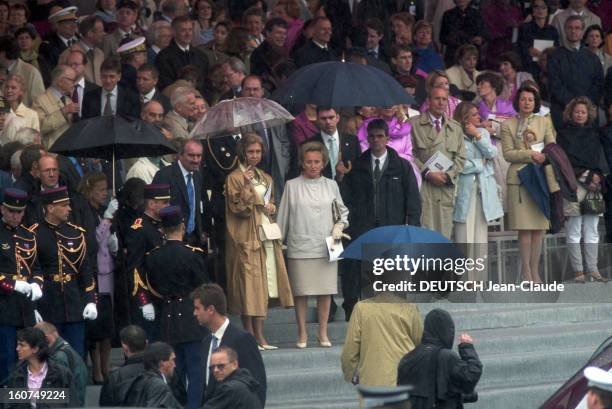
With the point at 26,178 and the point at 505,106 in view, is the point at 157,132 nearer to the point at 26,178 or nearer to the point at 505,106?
the point at 26,178

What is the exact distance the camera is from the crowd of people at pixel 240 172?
1560 cm

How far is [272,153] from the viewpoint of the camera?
18.1 meters

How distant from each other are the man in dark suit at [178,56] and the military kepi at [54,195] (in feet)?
15.9

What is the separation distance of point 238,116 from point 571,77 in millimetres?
5553

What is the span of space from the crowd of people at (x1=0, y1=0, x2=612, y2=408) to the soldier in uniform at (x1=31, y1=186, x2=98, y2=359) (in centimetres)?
2

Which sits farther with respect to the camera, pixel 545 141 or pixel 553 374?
pixel 545 141

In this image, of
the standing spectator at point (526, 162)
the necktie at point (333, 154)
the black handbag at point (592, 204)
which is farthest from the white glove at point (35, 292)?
the black handbag at point (592, 204)

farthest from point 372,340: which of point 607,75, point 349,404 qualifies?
point 607,75

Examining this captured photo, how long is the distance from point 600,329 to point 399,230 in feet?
13.7

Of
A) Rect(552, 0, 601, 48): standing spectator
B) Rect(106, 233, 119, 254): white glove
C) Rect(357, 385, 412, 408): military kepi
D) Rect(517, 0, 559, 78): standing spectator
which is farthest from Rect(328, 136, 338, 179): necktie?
Rect(357, 385, 412, 408): military kepi

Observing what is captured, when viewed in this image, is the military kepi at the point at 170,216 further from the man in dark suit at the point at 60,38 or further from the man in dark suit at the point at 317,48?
the man in dark suit at the point at 317,48

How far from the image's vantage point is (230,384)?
1287cm

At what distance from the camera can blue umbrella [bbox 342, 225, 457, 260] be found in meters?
15.3

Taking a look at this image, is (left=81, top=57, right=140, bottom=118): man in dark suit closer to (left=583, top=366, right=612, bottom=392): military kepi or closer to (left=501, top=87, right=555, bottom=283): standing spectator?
(left=501, top=87, right=555, bottom=283): standing spectator
